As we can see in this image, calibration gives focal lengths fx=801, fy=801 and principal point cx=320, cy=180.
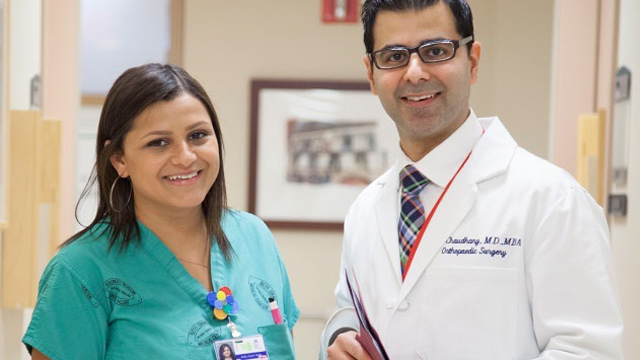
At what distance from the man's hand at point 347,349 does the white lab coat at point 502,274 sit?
11cm

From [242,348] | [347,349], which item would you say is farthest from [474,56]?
[242,348]

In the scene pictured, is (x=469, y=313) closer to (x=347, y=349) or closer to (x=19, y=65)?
(x=347, y=349)

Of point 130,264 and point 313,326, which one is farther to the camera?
point 313,326

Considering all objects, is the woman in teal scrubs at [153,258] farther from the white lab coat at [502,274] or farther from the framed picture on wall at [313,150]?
the framed picture on wall at [313,150]

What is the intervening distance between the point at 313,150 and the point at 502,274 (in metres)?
2.53

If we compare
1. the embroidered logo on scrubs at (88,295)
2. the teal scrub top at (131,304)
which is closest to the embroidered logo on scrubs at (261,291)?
the teal scrub top at (131,304)

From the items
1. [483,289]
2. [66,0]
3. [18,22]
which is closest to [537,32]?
[66,0]

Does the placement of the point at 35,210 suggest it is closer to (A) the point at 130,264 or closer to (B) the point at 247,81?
(A) the point at 130,264

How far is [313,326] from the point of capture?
3.86m

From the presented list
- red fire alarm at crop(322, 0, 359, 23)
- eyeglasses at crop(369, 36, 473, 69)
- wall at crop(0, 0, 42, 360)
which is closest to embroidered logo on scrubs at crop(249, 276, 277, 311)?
eyeglasses at crop(369, 36, 473, 69)

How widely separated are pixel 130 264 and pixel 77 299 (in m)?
0.13

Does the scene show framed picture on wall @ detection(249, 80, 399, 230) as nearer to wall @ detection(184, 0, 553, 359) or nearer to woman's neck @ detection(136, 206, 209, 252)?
wall @ detection(184, 0, 553, 359)

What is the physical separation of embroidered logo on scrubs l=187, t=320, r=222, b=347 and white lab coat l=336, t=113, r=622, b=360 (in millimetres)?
304

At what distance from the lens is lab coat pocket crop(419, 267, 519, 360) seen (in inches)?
56.2
